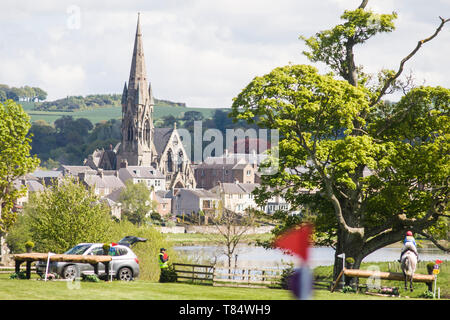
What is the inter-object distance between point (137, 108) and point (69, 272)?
172058mm

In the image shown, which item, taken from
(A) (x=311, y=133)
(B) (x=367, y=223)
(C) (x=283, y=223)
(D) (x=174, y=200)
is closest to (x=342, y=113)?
(A) (x=311, y=133)

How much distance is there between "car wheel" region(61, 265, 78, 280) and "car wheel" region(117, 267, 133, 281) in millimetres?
1828

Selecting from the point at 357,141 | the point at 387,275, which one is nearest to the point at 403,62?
the point at 357,141

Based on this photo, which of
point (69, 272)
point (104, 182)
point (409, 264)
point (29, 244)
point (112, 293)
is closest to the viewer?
point (112, 293)

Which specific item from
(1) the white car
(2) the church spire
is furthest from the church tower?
(1) the white car

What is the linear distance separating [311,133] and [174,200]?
4966 inches

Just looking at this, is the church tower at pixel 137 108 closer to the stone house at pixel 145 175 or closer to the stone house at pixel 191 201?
the stone house at pixel 145 175

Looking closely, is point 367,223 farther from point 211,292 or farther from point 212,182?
point 212,182

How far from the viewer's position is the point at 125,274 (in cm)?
2845

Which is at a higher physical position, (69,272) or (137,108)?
(137,108)

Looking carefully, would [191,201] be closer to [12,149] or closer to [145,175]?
[145,175]

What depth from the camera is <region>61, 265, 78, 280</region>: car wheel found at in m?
27.6

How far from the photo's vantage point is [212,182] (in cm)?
19800
